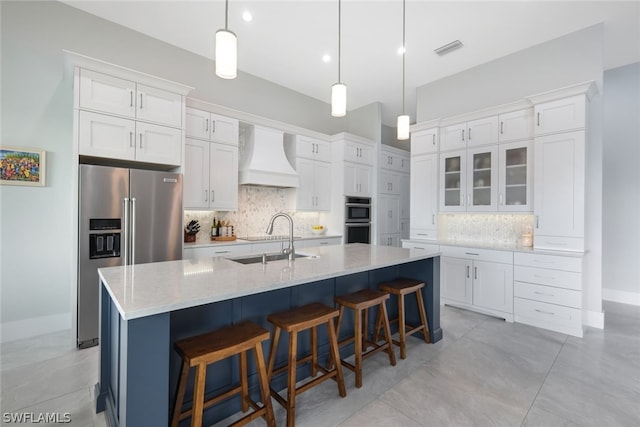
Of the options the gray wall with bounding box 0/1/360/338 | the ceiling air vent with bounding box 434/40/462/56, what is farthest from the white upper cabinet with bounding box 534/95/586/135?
the gray wall with bounding box 0/1/360/338

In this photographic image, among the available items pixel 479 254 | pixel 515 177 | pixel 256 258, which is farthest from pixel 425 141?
pixel 256 258

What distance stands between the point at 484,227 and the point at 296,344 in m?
3.53

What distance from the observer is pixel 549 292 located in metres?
3.25

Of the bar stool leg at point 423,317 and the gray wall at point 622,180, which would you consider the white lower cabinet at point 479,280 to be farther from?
the gray wall at point 622,180

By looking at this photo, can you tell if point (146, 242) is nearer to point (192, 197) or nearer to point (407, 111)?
point (192, 197)

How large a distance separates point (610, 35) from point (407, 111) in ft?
10.4

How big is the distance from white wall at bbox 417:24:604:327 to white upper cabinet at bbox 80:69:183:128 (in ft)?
13.2

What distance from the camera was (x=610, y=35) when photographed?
11.6 feet

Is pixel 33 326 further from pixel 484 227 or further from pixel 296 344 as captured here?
pixel 484 227

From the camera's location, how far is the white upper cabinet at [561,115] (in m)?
3.19

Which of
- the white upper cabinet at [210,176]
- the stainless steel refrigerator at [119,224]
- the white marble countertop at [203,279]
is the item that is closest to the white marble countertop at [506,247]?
the white marble countertop at [203,279]

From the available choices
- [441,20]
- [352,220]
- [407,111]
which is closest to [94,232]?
[352,220]

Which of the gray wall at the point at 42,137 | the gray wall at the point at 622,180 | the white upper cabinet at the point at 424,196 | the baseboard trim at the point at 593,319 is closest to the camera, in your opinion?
the gray wall at the point at 42,137

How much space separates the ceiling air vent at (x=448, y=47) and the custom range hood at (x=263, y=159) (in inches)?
96.9
